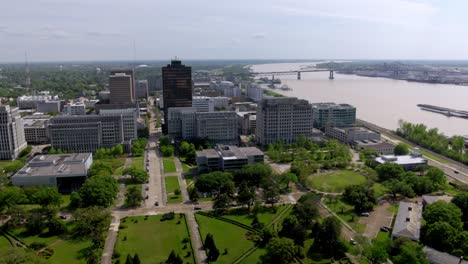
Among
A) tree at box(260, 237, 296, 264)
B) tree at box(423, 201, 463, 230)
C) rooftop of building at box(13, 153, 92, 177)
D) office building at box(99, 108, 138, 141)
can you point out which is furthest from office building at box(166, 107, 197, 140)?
tree at box(423, 201, 463, 230)

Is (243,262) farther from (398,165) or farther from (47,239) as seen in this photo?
(398,165)

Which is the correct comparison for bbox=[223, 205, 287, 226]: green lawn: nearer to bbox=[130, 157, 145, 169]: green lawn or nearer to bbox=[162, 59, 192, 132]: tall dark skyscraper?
bbox=[130, 157, 145, 169]: green lawn

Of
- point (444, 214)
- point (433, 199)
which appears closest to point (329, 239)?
point (444, 214)

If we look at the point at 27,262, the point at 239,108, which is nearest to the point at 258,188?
the point at 27,262

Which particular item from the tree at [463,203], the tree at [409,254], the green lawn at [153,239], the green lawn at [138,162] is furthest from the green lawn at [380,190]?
the green lawn at [138,162]

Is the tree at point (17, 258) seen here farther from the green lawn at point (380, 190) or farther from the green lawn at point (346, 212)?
the green lawn at point (380, 190)

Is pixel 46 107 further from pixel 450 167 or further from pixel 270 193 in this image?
pixel 450 167
